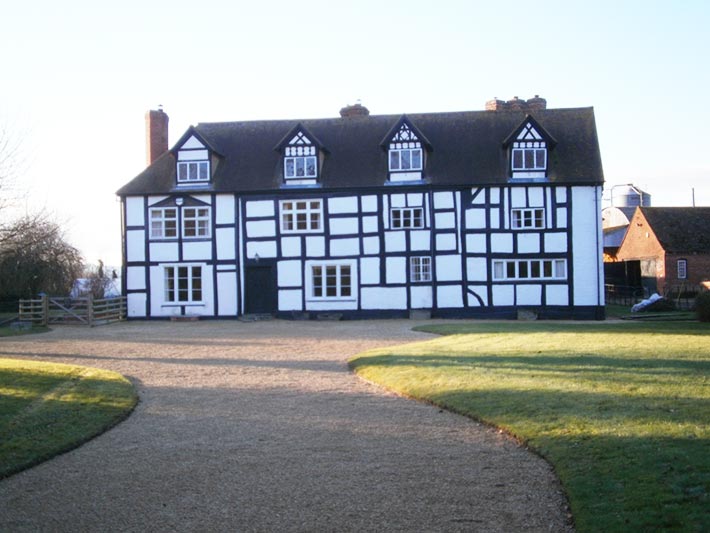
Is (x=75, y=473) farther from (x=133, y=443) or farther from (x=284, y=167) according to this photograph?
(x=284, y=167)

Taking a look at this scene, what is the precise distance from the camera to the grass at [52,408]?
9.10 meters

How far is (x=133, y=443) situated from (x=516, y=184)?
83.5ft

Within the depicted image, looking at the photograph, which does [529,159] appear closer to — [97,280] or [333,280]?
[333,280]

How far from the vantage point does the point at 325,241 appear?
33406 millimetres

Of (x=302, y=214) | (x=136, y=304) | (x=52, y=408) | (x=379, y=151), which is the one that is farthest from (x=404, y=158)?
(x=52, y=408)

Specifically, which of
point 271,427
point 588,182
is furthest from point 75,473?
point 588,182

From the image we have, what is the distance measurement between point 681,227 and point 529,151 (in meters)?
21.6

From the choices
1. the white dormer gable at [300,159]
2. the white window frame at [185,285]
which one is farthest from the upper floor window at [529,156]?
the white window frame at [185,285]

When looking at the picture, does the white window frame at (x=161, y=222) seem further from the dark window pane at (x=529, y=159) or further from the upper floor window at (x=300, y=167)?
the dark window pane at (x=529, y=159)

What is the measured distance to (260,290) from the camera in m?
33.8

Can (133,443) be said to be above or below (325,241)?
below

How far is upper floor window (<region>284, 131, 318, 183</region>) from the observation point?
110 ft

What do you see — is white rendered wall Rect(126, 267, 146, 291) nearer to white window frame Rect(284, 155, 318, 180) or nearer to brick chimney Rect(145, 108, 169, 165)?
brick chimney Rect(145, 108, 169, 165)

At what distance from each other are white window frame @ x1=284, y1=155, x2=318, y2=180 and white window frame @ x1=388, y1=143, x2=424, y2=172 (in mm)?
3432
